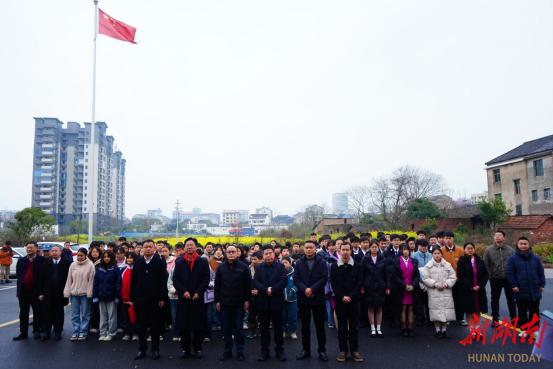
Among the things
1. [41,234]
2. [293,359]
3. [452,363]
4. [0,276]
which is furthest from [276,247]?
[41,234]

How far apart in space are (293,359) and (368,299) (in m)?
1.93

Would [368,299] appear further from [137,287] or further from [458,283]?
[137,287]

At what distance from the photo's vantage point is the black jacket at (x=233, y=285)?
19.2 feet

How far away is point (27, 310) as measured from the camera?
7027 millimetres

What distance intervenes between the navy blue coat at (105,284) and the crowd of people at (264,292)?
0.02 meters

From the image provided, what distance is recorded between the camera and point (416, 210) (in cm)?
3198

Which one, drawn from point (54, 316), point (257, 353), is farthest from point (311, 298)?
point (54, 316)

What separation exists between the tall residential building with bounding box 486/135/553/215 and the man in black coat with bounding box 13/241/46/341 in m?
33.7

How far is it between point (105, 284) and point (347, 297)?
15.2ft

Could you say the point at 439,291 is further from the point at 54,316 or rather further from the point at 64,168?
the point at 64,168

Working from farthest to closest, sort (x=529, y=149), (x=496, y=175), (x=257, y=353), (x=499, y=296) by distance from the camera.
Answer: (x=496, y=175)
(x=529, y=149)
(x=499, y=296)
(x=257, y=353)

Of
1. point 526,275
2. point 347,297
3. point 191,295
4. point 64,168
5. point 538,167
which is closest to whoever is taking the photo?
point 347,297

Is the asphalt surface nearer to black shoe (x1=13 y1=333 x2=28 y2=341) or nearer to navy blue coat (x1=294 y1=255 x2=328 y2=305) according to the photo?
black shoe (x1=13 y1=333 x2=28 y2=341)

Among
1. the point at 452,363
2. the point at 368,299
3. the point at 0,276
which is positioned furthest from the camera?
the point at 0,276
